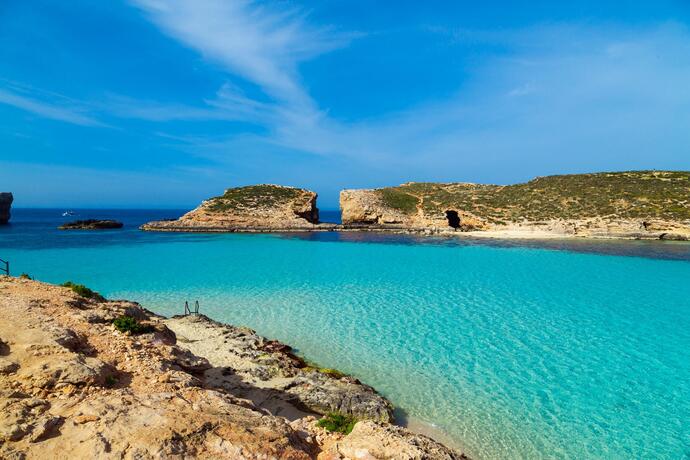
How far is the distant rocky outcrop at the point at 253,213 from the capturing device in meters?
60.5

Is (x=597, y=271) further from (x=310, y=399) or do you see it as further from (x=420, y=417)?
(x=310, y=399)

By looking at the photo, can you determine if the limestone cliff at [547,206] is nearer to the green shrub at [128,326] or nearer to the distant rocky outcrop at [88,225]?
the distant rocky outcrop at [88,225]

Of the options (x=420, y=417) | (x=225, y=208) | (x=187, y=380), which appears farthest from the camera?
(x=225, y=208)

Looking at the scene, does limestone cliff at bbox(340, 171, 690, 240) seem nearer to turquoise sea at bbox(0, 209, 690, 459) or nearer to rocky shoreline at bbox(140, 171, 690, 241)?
rocky shoreline at bbox(140, 171, 690, 241)

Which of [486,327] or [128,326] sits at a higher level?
[128,326]

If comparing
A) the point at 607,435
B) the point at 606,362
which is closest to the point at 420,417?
the point at 607,435

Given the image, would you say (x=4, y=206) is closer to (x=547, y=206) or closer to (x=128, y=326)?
(x=128, y=326)

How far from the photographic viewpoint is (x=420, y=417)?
828 cm

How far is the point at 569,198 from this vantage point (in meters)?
58.0

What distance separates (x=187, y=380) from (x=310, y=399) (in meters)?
3.54

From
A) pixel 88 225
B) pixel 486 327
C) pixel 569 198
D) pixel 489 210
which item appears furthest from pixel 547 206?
pixel 88 225

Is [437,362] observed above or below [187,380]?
below

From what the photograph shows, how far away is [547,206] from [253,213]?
4942 centimetres

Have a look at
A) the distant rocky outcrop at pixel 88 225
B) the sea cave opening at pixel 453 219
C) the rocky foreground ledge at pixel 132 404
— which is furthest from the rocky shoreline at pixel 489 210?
the rocky foreground ledge at pixel 132 404
